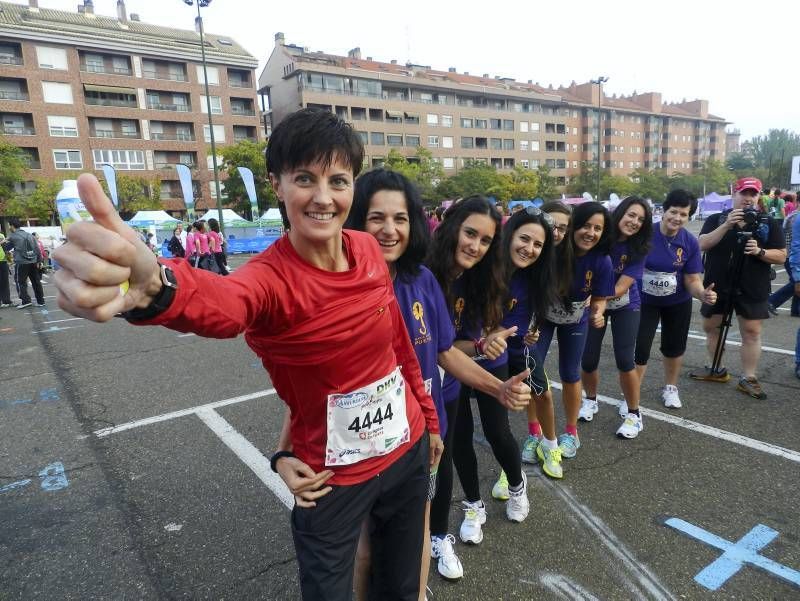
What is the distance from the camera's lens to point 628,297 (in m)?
3.88

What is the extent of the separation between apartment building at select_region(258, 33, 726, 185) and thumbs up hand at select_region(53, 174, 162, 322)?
43.6 m

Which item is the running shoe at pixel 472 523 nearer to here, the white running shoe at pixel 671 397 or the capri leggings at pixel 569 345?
the capri leggings at pixel 569 345

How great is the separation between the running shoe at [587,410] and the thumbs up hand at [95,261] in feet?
12.9

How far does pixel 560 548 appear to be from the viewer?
101 inches

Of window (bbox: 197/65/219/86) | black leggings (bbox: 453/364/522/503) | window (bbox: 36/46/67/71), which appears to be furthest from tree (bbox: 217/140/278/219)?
black leggings (bbox: 453/364/522/503)

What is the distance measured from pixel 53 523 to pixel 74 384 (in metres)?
3.07

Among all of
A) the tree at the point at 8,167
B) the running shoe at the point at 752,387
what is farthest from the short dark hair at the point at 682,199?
the tree at the point at 8,167

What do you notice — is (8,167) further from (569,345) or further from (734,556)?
(734,556)

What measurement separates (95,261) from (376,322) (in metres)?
0.79

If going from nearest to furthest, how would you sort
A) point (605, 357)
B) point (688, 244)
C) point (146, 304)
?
point (146, 304) → point (688, 244) → point (605, 357)

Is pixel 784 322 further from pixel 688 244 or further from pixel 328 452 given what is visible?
pixel 328 452

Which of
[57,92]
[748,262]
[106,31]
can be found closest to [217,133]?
[106,31]

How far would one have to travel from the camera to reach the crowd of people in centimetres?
108

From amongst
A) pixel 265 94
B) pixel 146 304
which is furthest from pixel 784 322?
pixel 265 94
